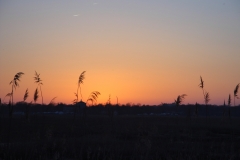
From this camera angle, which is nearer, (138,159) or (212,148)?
(138,159)

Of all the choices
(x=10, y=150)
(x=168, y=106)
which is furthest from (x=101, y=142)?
(x=168, y=106)

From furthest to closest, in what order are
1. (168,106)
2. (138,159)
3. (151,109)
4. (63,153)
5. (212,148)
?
(168,106) → (151,109) → (212,148) → (63,153) → (138,159)

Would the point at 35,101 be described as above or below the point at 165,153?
above

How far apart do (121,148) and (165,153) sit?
7.43 feet

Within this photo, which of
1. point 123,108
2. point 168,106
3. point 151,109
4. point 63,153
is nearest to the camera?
point 63,153

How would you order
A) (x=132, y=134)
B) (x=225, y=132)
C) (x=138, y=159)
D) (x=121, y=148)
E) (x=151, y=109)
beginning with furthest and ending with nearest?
(x=151, y=109) < (x=225, y=132) < (x=132, y=134) < (x=121, y=148) < (x=138, y=159)

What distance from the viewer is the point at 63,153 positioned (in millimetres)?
15078

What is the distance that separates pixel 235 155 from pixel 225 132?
1400 cm

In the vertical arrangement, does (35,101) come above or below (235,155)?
above

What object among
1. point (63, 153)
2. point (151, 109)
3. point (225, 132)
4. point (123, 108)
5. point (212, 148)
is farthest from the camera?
point (151, 109)

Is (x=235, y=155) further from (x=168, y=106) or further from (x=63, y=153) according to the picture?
(x=168, y=106)

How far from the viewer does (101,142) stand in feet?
61.6

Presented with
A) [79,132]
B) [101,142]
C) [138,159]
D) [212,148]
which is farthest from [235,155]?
[79,132]

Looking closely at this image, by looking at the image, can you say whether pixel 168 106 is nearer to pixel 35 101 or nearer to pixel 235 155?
pixel 35 101
